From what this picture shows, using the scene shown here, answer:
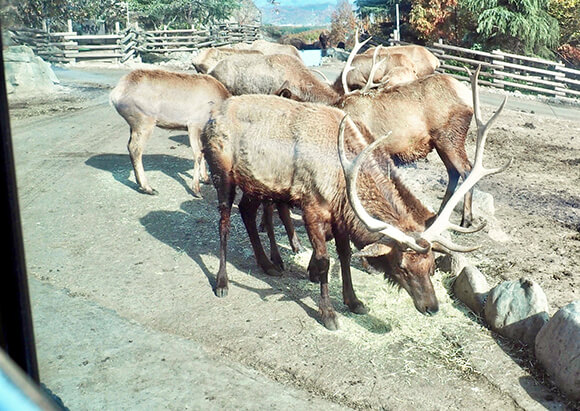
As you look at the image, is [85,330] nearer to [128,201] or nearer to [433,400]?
[433,400]

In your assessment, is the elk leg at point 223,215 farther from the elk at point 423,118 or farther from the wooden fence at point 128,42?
the wooden fence at point 128,42

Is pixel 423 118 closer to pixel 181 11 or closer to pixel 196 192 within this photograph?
pixel 196 192

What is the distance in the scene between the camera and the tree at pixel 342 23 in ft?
142

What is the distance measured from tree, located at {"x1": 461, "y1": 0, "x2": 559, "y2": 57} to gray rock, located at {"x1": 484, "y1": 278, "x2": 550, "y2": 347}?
67.3 feet

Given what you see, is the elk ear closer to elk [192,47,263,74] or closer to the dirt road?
the dirt road

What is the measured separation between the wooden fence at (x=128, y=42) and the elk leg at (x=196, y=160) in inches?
358

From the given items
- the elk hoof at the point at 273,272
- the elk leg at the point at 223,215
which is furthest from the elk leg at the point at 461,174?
the elk leg at the point at 223,215

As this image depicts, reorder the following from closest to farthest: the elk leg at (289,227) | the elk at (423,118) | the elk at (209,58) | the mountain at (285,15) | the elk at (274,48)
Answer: the elk leg at (289,227) < the elk at (423,118) < the elk at (209,58) < the elk at (274,48) < the mountain at (285,15)

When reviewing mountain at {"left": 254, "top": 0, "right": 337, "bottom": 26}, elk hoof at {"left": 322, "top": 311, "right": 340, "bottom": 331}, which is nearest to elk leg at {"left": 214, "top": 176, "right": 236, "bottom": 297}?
elk hoof at {"left": 322, "top": 311, "right": 340, "bottom": 331}

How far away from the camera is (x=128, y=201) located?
27.6ft

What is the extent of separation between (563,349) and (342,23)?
44.0 meters

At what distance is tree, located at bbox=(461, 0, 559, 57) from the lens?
23047 mm

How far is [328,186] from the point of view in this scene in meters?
5.09

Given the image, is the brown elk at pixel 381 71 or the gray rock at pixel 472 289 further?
the brown elk at pixel 381 71
